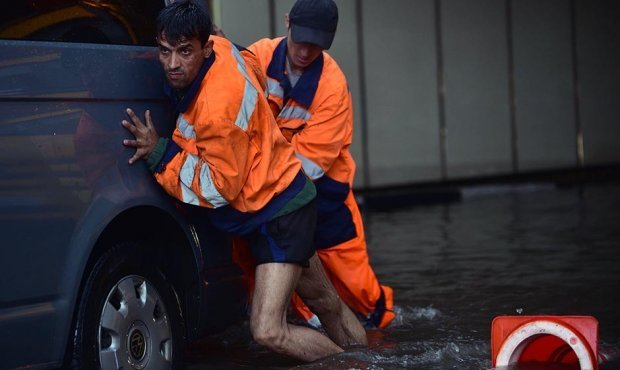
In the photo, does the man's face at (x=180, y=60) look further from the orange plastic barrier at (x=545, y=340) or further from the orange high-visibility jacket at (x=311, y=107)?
the orange plastic barrier at (x=545, y=340)

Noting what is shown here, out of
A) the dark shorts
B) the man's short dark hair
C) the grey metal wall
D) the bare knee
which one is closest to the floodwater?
the bare knee

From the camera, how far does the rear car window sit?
409 cm

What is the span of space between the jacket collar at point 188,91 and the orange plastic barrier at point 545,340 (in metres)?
1.50

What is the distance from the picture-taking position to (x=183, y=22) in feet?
15.3

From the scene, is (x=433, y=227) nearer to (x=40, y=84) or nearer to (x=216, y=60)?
(x=216, y=60)

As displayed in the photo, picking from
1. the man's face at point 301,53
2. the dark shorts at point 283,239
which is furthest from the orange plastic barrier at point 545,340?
the man's face at point 301,53

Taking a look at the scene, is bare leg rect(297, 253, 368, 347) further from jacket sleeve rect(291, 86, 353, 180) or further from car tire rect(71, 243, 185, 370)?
car tire rect(71, 243, 185, 370)

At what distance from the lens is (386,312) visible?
21.0 ft

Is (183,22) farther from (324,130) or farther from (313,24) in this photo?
(324,130)

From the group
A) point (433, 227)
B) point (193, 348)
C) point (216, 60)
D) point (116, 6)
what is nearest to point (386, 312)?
point (193, 348)

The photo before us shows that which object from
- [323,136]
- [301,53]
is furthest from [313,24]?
[323,136]

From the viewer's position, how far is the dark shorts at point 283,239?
197 inches

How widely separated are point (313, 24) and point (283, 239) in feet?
3.62

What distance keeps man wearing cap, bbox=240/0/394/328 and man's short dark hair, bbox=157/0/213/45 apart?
892 mm
